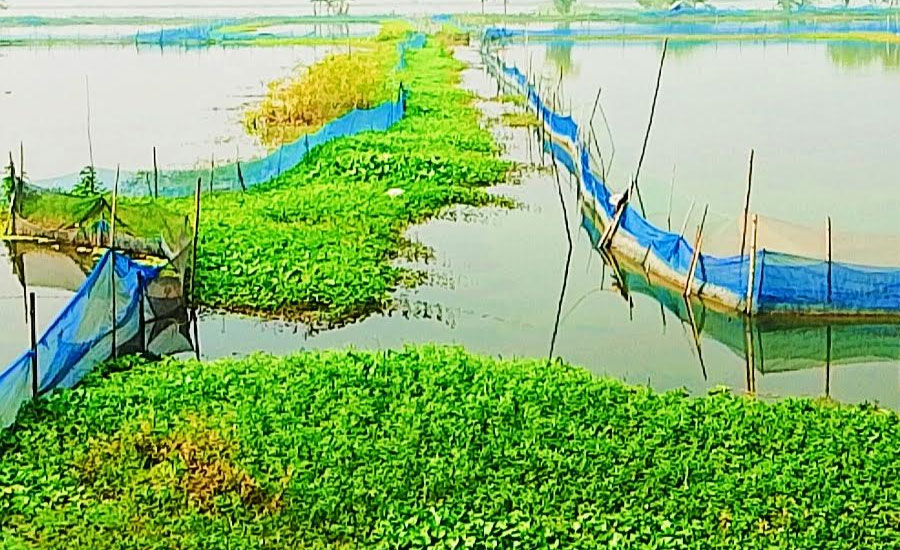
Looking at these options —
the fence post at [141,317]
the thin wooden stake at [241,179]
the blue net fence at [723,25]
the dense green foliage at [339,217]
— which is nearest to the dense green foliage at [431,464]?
the fence post at [141,317]

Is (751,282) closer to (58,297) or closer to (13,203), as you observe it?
(58,297)

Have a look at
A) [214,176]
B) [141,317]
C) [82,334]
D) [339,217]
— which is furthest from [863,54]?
[82,334]

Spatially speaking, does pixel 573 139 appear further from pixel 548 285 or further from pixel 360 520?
pixel 360 520

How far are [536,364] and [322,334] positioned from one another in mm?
2225

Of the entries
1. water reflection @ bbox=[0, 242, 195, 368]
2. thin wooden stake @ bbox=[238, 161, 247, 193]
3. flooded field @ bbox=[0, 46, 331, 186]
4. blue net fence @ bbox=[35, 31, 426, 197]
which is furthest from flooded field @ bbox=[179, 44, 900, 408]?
flooded field @ bbox=[0, 46, 331, 186]

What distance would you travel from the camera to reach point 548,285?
1126 centimetres

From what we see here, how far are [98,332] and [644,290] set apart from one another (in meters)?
5.32

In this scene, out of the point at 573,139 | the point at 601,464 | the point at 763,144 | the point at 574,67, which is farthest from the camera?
the point at 574,67

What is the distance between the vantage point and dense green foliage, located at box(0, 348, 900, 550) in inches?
228

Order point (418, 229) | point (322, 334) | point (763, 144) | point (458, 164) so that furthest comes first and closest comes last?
point (763, 144) < point (458, 164) < point (418, 229) < point (322, 334)

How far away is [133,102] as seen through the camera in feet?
86.1

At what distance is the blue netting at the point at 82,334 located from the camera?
6.85m

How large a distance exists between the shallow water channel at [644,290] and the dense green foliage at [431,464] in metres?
1.48

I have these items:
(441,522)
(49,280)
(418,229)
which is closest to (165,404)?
(441,522)
